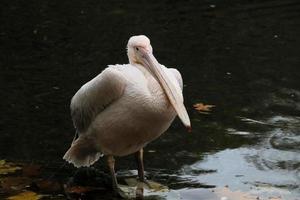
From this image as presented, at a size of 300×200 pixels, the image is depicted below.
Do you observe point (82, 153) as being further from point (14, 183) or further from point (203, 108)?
point (203, 108)

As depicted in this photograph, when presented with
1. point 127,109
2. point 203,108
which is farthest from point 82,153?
point 203,108

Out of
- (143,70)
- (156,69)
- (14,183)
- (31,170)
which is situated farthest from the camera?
(31,170)

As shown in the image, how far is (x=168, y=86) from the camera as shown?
4098 mm

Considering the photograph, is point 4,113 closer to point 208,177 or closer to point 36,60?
point 36,60

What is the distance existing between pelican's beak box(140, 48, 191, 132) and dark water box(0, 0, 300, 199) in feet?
2.12

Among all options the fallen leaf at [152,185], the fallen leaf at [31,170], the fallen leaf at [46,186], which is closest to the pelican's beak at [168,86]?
the fallen leaf at [152,185]

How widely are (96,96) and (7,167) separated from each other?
0.92m

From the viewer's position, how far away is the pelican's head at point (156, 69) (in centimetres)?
402

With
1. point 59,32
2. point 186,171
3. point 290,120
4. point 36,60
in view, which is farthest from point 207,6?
point 186,171

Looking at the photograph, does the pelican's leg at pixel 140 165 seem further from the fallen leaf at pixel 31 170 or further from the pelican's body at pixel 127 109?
the fallen leaf at pixel 31 170

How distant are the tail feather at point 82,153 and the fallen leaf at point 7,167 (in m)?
0.39

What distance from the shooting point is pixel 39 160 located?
5020 mm

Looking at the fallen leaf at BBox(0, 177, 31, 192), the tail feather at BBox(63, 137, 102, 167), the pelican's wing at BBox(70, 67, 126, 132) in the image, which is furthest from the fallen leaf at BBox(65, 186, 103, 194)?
the pelican's wing at BBox(70, 67, 126, 132)

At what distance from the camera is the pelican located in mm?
4074
